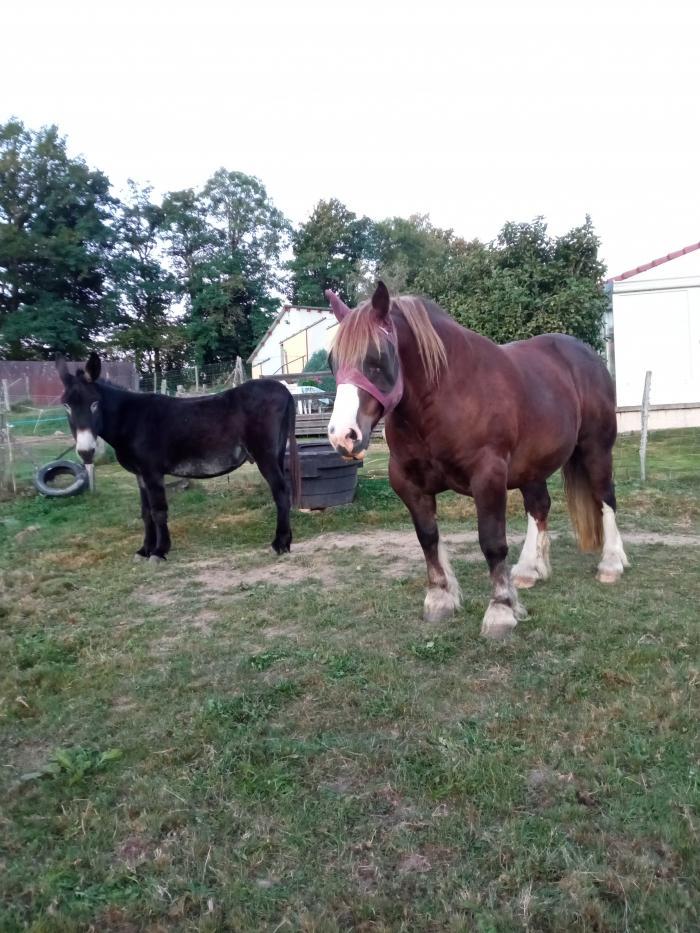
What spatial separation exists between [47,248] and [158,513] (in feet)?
118

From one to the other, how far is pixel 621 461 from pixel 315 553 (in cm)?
672

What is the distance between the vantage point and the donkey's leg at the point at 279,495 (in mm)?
6160

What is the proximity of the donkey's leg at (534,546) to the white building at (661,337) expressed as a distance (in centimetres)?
1081

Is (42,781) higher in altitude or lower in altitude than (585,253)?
lower

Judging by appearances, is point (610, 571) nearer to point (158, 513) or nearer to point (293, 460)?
point (293, 460)

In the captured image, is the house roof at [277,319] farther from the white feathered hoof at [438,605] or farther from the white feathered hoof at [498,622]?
the white feathered hoof at [498,622]

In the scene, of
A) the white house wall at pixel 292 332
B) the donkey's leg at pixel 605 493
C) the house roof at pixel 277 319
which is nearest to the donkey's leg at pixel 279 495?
the donkey's leg at pixel 605 493

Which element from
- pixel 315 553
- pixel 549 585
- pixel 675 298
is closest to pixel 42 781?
pixel 549 585

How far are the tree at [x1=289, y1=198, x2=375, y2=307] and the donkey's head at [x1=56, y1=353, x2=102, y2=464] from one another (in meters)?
42.2

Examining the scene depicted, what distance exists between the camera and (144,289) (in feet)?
135

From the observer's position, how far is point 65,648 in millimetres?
3797

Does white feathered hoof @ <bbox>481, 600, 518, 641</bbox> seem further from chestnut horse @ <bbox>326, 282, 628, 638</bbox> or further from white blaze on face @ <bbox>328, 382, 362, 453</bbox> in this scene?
white blaze on face @ <bbox>328, 382, 362, 453</bbox>

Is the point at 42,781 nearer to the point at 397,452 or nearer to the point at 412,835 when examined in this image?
the point at 412,835

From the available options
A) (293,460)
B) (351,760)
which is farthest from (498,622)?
(293,460)
